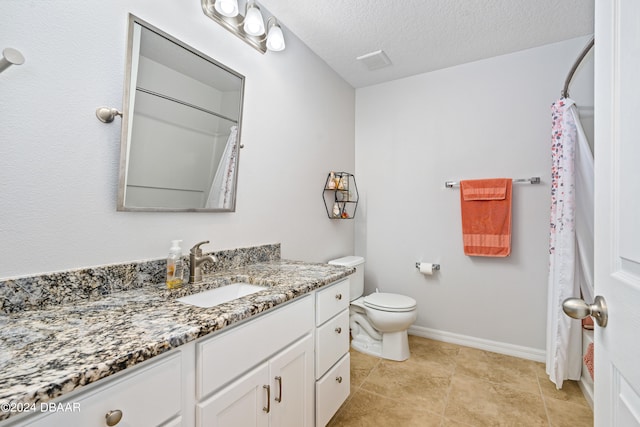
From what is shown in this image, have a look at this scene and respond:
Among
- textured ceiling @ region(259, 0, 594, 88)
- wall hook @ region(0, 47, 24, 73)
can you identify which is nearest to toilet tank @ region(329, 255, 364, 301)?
textured ceiling @ region(259, 0, 594, 88)

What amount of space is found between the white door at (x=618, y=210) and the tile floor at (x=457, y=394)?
1.14m

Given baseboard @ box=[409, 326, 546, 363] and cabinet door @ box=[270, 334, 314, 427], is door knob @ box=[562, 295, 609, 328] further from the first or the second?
baseboard @ box=[409, 326, 546, 363]

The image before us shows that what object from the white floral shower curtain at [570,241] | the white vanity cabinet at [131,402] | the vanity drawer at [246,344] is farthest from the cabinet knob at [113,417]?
the white floral shower curtain at [570,241]

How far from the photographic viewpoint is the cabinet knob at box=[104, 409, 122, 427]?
582 millimetres

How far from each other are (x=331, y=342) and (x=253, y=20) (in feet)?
5.73

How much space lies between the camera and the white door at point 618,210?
500mm

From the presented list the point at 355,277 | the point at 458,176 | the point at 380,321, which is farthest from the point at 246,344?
the point at 458,176

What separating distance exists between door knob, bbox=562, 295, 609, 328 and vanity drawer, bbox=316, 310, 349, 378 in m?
0.96

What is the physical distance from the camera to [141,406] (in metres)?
0.65

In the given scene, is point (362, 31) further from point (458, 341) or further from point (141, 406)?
point (458, 341)

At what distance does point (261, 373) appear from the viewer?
993mm

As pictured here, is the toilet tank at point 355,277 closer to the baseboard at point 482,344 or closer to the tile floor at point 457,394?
the tile floor at point 457,394

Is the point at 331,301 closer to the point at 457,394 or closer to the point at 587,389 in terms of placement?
the point at 457,394

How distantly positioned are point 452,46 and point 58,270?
2.72 meters
